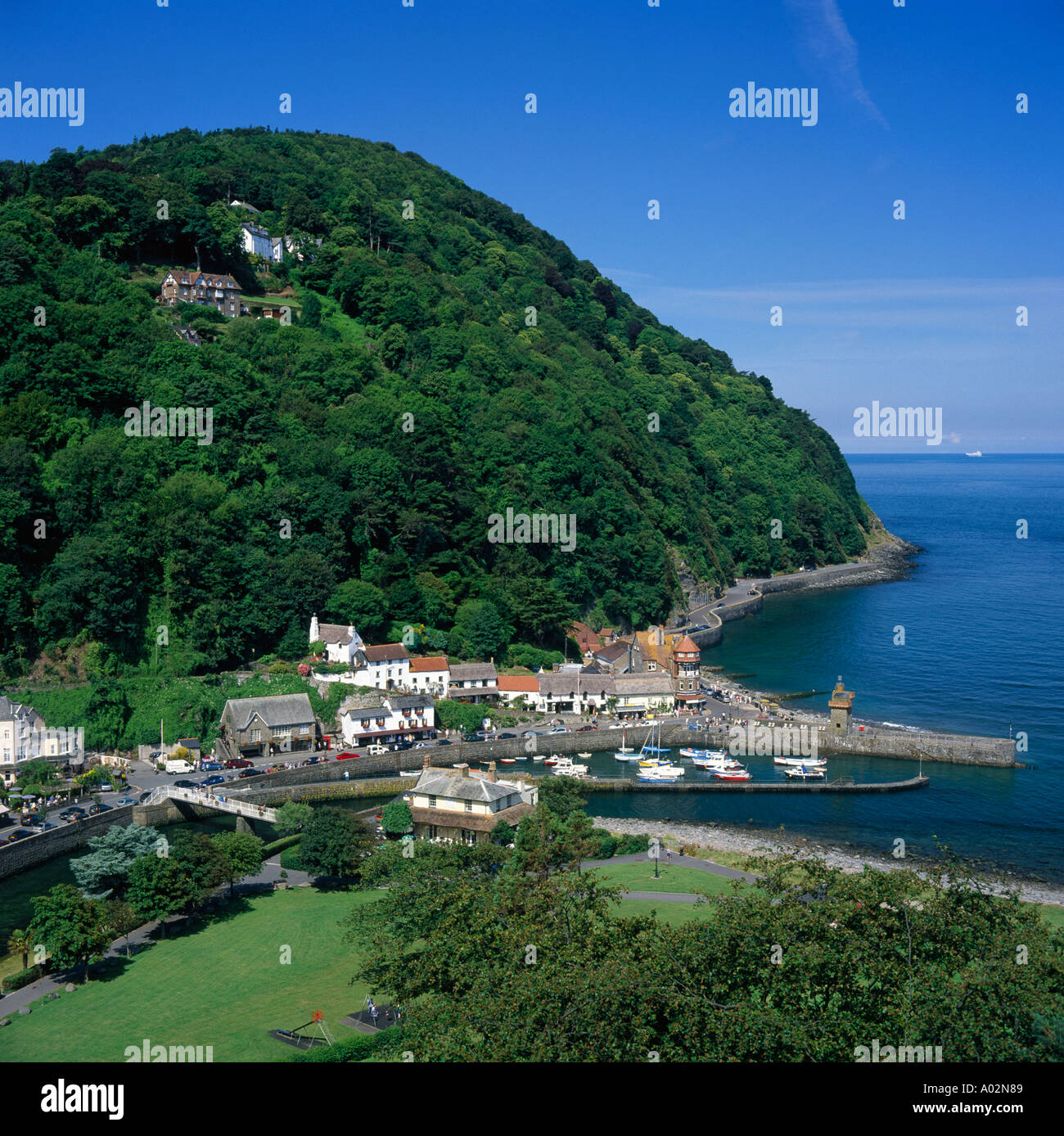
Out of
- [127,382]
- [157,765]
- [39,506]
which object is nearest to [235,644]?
[157,765]

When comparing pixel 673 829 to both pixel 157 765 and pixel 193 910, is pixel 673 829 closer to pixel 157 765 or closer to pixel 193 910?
pixel 193 910

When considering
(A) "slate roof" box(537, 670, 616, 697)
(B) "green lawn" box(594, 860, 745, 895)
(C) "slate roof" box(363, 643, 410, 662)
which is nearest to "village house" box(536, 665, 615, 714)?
(A) "slate roof" box(537, 670, 616, 697)

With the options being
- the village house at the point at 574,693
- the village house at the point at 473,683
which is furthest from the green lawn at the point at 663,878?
the village house at the point at 473,683

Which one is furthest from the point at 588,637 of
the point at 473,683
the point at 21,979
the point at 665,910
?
the point at 21,979

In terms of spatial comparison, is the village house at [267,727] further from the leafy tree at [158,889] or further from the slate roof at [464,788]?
the leafy tree at [158,889]

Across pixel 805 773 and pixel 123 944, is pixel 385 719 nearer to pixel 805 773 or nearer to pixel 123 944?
pixel 805 773

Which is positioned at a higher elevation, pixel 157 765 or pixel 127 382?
pixel 127 382

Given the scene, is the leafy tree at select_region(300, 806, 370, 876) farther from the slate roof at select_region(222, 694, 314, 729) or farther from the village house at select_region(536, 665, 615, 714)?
the village house at select_region(536, 665, 615, 714)
